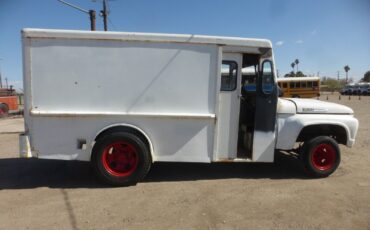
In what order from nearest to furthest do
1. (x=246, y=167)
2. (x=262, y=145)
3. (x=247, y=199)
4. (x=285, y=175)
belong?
(x=247, y=199) → (x=262, y=145) → (x=285, y=175) → (x=246, y=167)

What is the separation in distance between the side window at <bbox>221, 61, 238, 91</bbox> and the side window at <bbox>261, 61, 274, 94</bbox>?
0.52 metres

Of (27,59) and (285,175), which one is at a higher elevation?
(27,59)

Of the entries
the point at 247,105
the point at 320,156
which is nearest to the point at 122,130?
the point at 247,105

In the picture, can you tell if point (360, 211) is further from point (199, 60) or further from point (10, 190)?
point (10, 190)

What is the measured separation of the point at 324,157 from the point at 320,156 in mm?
78

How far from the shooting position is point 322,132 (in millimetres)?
6012

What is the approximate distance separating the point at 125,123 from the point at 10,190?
219 cm

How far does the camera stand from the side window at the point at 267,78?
550 cm

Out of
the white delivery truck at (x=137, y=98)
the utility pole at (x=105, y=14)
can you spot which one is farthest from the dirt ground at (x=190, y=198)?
the utility pole at (x=105, y=14)

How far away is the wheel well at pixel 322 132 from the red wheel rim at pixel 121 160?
10.5ft

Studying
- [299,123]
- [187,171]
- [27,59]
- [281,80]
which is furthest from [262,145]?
[281,80]

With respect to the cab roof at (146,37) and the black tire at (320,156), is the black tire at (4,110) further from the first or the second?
the black tire at (320,156)

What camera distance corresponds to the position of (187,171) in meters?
6.27

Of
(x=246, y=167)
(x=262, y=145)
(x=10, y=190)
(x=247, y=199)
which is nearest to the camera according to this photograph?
(x=247, y=199)
